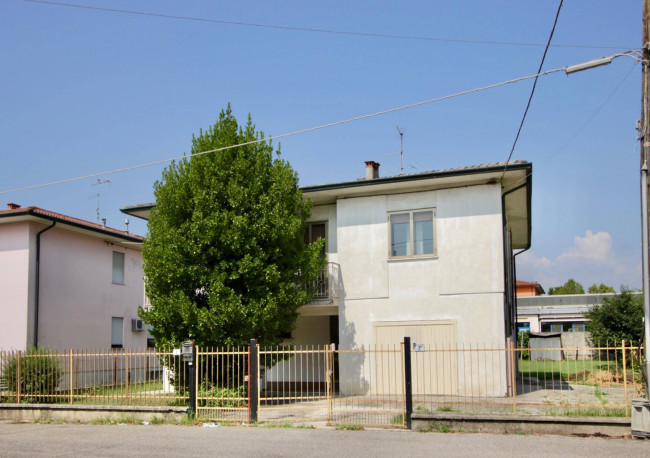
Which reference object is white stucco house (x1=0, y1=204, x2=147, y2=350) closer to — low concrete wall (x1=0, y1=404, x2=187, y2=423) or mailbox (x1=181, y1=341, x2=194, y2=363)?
low concrete wall (x1=0, y1=404, x2=187, y2=423)

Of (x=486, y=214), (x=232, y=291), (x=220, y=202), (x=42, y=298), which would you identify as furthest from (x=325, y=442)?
(x=42, y=298)

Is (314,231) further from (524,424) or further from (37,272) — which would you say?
(524,424)

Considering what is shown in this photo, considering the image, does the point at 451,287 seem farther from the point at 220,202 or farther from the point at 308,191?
the point at 220,202

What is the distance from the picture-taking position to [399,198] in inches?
749

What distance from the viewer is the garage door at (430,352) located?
17641 millimetres

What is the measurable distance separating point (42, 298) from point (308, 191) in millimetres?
9628

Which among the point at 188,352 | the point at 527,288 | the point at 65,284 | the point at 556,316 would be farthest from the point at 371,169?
the point at 527,288

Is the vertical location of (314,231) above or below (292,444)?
above

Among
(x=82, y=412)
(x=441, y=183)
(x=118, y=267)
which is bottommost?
(x=82, y=412)

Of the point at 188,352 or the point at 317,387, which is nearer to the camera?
the point at 188,352

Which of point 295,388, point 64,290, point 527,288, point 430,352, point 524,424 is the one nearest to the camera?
point 524,424

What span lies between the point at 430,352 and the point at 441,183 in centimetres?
467

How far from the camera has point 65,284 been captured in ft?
74.3

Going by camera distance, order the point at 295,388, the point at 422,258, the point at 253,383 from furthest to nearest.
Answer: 1. the point at 422,258
2. the point at 295,388
3. the point at 253,383
